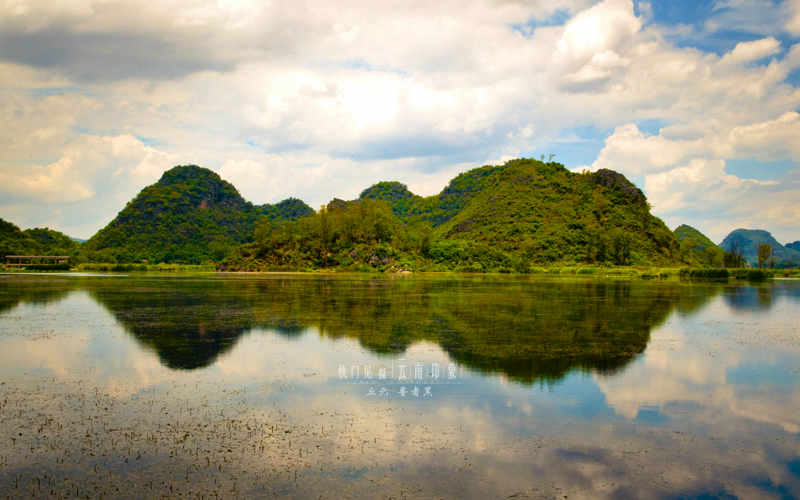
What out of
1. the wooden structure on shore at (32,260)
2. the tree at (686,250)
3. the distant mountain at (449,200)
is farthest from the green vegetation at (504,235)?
the wooden structure on shore at (32,260)

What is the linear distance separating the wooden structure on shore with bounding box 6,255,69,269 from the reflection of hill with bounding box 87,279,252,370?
91300 mm

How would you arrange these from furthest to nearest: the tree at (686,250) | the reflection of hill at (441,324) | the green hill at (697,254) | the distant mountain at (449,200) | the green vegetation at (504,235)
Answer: the distant mountain at (449,200), the tree at (686,250), the green hill at (697,254), the green vegetation at (504,235), the reflection of hill at (441,324)

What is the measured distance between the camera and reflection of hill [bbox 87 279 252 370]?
14.2 meters

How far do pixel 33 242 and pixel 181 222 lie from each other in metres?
37.4

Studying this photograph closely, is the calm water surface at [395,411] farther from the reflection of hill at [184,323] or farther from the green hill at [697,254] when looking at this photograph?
the green hill at [697,254]

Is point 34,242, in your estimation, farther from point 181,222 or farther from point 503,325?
point 503,325

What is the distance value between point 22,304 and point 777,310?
143 feet

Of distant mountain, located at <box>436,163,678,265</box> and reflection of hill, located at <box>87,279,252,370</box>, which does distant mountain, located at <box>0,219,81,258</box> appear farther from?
reflection of hill, located at <box>87,279,252,370</box>

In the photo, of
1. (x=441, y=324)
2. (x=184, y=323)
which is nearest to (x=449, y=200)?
(x=441, y=324)

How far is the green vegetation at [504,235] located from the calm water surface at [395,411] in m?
77.5

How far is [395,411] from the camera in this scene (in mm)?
9258

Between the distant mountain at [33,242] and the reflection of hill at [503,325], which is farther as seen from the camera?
the distant mountain at [33,242]

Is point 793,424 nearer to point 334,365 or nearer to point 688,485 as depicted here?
point 688,485

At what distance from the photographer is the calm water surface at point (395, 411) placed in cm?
Result: 648
